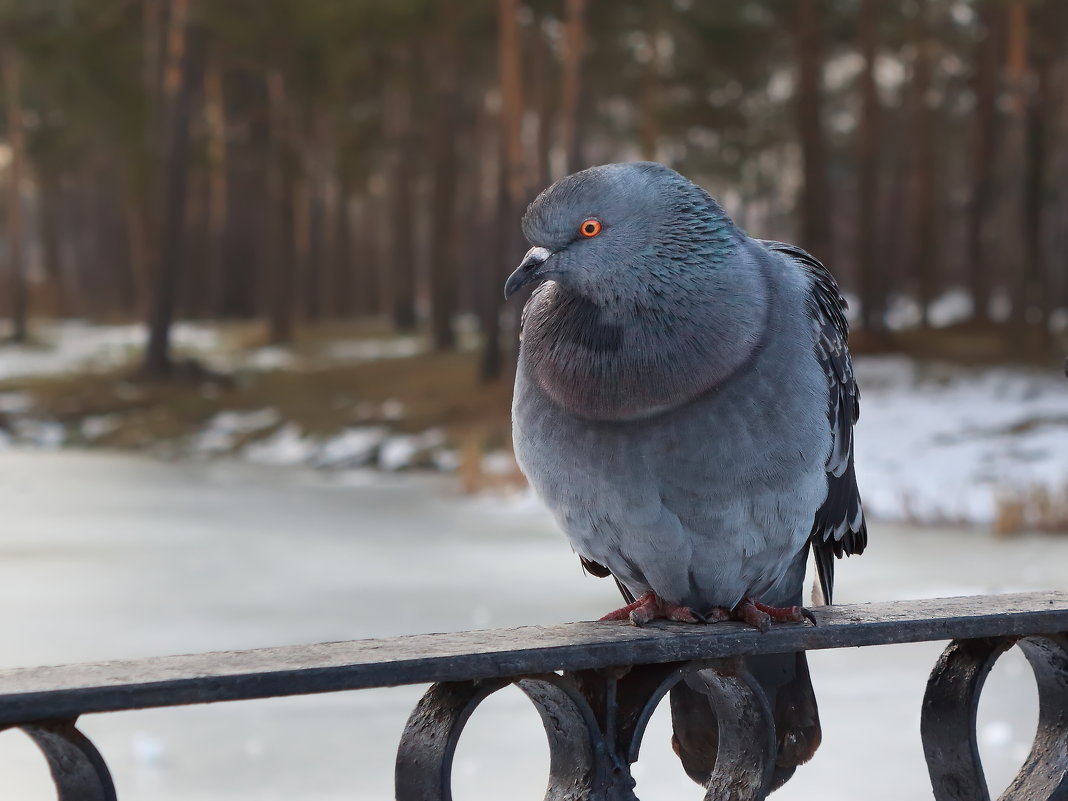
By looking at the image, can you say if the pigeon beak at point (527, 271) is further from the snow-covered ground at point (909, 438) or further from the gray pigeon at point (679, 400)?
the snow-covered ground at point (909, 438)

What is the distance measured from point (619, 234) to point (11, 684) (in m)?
1.30

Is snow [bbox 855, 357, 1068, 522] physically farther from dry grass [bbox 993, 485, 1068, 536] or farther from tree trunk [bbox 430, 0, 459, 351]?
tree trunk [bbox 430, 0, 459, 351]

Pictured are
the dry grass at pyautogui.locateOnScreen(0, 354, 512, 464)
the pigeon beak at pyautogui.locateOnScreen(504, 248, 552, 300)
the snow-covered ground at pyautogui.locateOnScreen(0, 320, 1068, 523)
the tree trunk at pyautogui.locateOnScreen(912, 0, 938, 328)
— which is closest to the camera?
the pigeon beak at pyautogui.locateOnScreen(504, 248, 552, 300)

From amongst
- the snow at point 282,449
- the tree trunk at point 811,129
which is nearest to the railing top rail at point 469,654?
the snow at point 282,449

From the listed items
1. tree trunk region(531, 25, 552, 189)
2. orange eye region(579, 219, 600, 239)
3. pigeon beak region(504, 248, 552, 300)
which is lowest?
pigeon beak region(504, 248, 552, 300)

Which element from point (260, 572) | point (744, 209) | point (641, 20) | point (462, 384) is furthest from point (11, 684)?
point (744, 209)

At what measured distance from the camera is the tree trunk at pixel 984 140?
1859cm

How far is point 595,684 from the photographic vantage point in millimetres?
2109

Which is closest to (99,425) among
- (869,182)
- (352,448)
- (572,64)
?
(352,448)

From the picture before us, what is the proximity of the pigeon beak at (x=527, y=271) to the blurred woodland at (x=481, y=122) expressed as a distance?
42.2 feet

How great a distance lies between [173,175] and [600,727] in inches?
663

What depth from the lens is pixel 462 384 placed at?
16469 millimetres

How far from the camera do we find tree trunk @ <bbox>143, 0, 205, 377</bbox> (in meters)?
17.5

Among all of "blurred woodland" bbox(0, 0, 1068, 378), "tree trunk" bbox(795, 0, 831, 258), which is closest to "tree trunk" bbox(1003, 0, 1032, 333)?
"blurred woodland" bbox(0, 0, 1068, 378)
